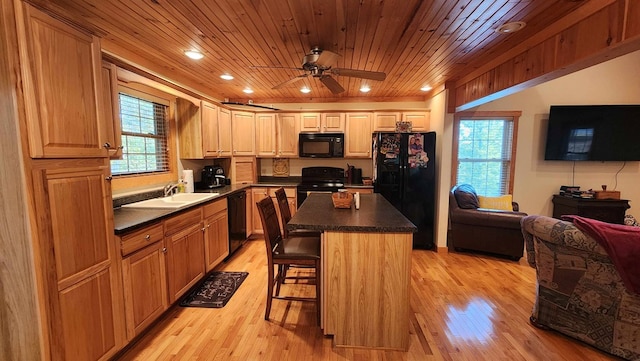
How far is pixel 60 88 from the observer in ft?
4.70

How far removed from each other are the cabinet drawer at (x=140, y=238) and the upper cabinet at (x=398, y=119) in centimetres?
346

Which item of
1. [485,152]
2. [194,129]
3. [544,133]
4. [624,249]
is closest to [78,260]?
[194,129]

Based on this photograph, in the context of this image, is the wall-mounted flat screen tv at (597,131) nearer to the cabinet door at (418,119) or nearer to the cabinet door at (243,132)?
the cabinet door at (418,119)

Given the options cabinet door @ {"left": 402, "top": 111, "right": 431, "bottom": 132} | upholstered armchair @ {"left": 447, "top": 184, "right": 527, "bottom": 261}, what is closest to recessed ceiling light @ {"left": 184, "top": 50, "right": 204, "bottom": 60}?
cabinet door @ {"left": 402, "top": 111, "right": 431, "bottom": 132}

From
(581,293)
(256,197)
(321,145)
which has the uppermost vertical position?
(321,145)

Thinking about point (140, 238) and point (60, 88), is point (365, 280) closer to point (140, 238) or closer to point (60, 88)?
point (140, 238)

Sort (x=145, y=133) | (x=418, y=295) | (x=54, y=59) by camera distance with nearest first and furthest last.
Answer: (x=54, y=59) < (x=418, y=295) < (x=145, y=133)

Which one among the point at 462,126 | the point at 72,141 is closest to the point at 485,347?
the point at 72,141

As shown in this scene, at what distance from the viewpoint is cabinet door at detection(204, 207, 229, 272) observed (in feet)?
9.70

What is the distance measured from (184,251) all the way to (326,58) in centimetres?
218

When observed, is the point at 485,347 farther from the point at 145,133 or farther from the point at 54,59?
the point at 145,133

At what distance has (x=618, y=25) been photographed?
4.92ft

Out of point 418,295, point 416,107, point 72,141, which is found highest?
point 416,107

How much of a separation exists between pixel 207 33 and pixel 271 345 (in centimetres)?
250
